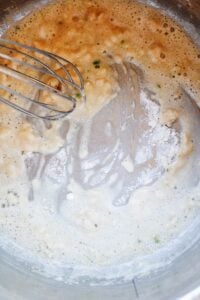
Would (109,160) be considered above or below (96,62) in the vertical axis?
below

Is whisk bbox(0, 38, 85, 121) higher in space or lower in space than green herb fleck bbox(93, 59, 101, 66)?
lower

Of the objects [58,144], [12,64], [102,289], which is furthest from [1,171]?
[102,289]

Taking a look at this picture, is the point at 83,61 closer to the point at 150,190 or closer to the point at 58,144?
the point at 58,144

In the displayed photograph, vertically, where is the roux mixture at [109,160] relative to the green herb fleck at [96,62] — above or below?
below

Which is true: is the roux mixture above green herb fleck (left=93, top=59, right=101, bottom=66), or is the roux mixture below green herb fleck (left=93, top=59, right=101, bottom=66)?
below

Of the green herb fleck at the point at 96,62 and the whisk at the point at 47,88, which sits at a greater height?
the green herb fleck at the point at 96,62

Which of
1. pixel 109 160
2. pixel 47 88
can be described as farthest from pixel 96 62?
pixel 109 160

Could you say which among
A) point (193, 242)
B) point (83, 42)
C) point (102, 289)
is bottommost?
point (102, 289)

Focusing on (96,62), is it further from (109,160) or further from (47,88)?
(109,160)
